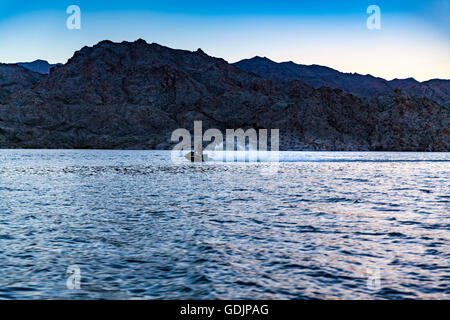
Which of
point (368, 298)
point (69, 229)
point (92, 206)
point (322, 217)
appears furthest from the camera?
point (92, 206)

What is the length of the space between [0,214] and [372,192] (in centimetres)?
Answer: 2797

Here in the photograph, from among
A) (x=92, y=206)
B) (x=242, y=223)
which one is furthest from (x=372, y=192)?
(x=92, y=206)

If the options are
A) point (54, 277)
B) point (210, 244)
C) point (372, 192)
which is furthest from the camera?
point (372, 192)

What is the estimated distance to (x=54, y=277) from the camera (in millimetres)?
12062

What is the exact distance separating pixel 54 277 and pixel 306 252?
7.83 meters

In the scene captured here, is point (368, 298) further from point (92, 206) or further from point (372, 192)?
point (372, 192)
